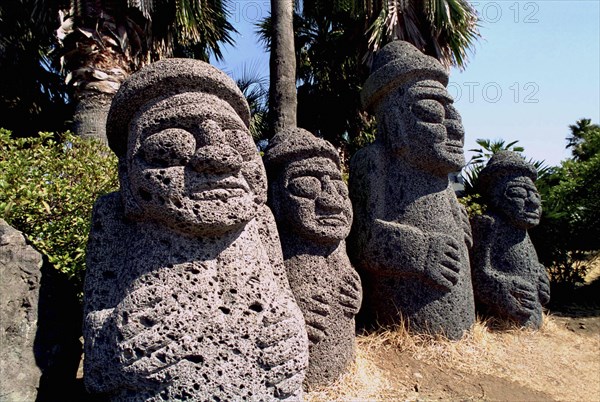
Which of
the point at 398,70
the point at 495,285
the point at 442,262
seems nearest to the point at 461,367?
the point at 442,262

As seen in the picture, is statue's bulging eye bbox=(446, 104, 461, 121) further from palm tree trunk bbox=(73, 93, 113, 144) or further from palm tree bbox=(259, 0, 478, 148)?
palm tree trunk bbox=(73, 93, 113, 144)

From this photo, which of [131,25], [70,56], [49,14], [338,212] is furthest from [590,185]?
[49,14]

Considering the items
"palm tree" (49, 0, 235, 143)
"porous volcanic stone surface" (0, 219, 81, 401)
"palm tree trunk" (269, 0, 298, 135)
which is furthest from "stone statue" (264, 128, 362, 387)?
"palm tree" (49, 0, 235, 143)

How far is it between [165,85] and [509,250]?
354cm

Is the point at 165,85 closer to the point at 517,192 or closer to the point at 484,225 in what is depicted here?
the point at 484,225

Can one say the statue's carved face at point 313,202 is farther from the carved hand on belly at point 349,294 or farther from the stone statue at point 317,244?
the carved hand on belly at point 349,294

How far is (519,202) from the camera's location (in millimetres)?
4609

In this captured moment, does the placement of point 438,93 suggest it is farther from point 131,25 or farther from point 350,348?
point 131,25

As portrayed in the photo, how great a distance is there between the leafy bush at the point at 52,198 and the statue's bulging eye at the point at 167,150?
117cm

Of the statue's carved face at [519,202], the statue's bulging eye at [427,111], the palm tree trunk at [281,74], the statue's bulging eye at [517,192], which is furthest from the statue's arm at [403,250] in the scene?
the palm tree trunk at [281,74]

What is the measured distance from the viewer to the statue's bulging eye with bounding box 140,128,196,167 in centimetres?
211

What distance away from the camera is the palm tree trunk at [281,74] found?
6.27 meters

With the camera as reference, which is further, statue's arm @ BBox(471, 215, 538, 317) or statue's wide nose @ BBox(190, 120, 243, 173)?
statue's arm @ BBox(471, 215, 538, 317)

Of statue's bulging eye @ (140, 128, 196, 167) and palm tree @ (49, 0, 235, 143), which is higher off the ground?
palm tree @ (49, 0, 235, 143)
